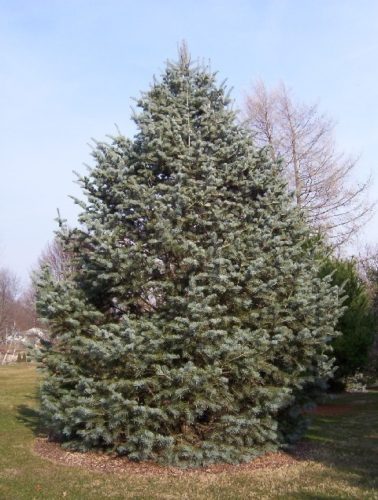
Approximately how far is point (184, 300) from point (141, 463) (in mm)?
2356

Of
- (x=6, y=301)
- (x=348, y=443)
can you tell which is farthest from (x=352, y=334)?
(x=6, y=301)

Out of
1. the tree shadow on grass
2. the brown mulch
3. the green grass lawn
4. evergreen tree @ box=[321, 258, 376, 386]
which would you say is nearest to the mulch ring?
the green grass lawn

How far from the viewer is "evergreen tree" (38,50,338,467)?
7293mm

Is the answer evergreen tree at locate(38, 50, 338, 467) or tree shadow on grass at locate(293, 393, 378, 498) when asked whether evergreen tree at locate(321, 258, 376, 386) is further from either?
evergreen tree at locate(38, 50, 338, 467)

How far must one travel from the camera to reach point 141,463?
24.6 ft

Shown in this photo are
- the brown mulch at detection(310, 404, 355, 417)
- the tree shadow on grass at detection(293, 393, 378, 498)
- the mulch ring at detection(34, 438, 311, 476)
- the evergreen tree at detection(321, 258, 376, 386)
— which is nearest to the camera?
the tree shadow on grass at detection(293, 393, 378, 498)

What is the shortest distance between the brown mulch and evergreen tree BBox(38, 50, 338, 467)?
19.3 feet

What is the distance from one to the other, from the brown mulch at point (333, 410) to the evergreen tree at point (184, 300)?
5.88 meters

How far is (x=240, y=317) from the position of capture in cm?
791

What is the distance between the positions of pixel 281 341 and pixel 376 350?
20.8 feet

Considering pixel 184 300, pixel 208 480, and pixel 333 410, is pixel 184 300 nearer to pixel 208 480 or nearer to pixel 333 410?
pixel 208 480

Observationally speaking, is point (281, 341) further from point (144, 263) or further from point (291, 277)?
point (144, 263)

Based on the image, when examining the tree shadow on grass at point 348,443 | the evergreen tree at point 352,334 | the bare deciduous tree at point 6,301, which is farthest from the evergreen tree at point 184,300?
the bare deciduous tree at point 6,301

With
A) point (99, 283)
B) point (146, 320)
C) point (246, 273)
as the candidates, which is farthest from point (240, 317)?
point (99, 283)
